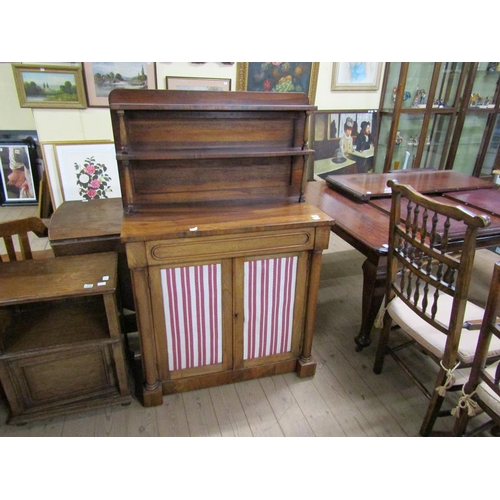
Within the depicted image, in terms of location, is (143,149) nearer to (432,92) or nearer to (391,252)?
(391,252)

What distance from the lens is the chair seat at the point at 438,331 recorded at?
1515mm

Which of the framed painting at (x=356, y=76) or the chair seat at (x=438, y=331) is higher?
the framed painting at (x=356, y=76)

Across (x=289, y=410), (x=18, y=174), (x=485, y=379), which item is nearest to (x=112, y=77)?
(x=18, y=174)

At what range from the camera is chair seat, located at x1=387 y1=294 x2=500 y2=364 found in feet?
4.97

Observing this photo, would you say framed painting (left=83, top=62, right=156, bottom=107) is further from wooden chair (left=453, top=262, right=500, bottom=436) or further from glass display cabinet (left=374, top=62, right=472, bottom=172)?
wooden chair (left=453, top=262, right=500, bottom=436)

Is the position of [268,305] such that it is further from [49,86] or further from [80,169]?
[49,86]

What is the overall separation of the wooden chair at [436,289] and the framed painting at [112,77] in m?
2.36

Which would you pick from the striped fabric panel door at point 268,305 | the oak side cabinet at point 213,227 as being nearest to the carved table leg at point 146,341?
the oak side cabinet at point 213,227

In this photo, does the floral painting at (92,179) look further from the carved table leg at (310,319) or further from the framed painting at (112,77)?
the carved table leg at (310,319)

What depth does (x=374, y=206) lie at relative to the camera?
234 centimetres

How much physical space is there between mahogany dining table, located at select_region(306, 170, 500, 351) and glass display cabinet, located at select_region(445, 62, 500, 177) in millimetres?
1509

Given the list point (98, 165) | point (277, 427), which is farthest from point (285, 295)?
point (98, 165)

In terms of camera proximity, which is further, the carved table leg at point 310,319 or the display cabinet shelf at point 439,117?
the display cabinet shelf at point 439,117

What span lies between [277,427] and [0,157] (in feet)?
12.8
